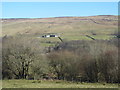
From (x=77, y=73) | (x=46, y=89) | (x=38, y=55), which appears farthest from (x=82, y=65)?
(x=46, y=89)

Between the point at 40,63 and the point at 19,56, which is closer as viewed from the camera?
the point at 19,56

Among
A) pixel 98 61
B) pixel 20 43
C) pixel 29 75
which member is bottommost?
pixel 29 75

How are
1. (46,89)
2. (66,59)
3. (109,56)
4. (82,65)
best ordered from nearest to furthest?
(46,89) → (109,56) → (82,65) → (66,59)

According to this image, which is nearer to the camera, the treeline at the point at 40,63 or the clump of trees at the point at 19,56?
the treeline at the point at 40,63

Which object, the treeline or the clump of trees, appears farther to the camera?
the clump of trees

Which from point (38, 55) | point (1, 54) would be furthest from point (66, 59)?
point (1, 54)

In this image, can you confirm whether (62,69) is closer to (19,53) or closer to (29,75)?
(29,75)

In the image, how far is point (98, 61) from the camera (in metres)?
24.9

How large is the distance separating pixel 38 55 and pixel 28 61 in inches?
57.9

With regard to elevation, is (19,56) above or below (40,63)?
above

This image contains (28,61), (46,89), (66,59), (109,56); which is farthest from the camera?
(66,59)

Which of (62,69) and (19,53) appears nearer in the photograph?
(19,53)

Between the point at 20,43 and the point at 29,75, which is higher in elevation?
the point at 20,43

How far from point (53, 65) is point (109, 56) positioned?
9844 millimetres
